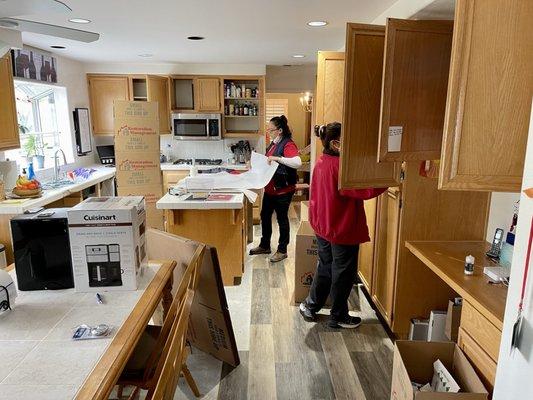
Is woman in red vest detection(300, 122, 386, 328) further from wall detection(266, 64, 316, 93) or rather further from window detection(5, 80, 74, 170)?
wall detection(266, 64, 316, 93)

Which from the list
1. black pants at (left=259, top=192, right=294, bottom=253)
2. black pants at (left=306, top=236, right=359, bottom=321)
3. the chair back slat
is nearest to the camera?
the chair back slat

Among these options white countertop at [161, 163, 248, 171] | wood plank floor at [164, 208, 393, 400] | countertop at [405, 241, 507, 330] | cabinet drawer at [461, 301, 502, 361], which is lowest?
wood plank floor at [164, 208, 393, 400]

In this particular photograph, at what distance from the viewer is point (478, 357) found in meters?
1.61

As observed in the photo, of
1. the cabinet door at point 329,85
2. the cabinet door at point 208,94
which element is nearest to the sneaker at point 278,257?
the cabinet door at point 329,85

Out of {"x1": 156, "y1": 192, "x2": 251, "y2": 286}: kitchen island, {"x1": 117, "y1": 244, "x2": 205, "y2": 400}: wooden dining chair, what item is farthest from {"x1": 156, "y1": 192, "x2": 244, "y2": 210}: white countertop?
{"x1": 117, "y1": 244, "x2": 205, "y2": 400}: wooden dining chair

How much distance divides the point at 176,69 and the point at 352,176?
4307 mm

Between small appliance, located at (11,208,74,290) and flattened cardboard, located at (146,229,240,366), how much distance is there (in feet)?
1.90

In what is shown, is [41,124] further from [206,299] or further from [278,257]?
[206,299]

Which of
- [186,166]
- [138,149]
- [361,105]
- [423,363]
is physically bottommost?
[423,363]

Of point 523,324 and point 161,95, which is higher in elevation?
point 161,95

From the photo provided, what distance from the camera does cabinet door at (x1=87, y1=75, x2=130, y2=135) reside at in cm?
554

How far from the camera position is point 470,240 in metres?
2.41

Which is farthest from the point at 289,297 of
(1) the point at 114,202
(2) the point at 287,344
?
(1) the point at 114,202

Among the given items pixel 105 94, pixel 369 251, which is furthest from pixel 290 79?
pixel 369 251
